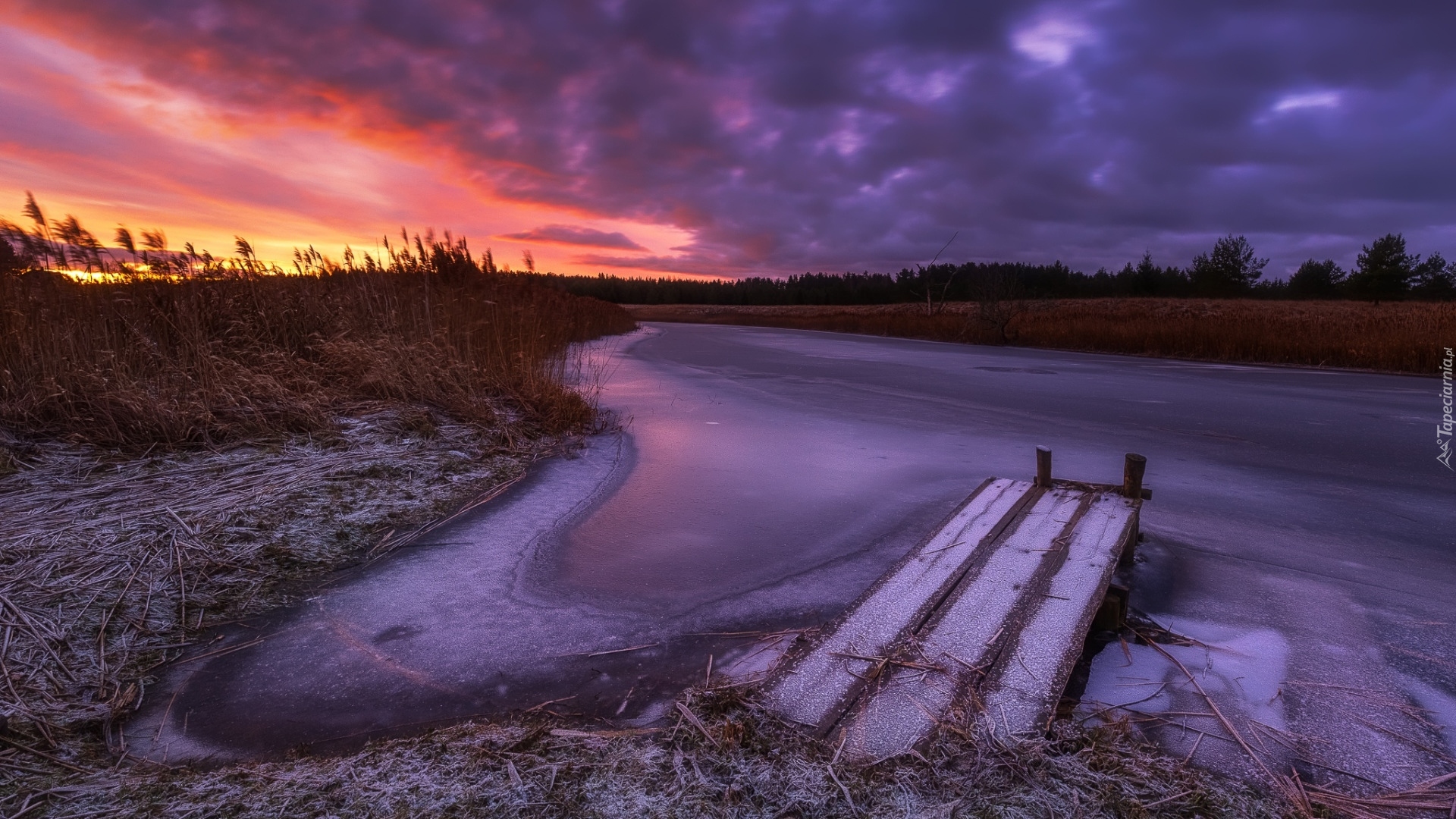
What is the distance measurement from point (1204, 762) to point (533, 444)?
4382 mm

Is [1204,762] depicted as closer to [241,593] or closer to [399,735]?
[399,735]

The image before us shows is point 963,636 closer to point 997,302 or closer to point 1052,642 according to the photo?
point 1052,642

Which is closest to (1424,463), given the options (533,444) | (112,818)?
(533,444)

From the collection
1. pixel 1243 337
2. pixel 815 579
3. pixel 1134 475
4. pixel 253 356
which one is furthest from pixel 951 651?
pixel 1243 337

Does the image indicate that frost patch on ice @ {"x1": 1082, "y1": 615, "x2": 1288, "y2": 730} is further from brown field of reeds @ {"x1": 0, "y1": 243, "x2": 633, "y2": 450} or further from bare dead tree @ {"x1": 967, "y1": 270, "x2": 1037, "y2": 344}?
bare dead tree @ {"x1": 967, "y1": 270, "x2": 1037, "y2": 344}

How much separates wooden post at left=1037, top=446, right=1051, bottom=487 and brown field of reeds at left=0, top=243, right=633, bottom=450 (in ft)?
12.0

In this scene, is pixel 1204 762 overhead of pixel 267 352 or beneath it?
beneath

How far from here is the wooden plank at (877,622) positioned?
1705 mm

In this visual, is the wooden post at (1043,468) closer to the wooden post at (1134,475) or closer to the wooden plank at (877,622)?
the wooden post at (1134,475)

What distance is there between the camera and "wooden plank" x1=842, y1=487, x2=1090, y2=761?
1594mm

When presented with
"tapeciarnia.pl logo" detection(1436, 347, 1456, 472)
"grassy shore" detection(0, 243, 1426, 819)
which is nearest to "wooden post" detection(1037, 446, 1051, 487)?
"grassy shore" detection(0, 243, 1426, 819)

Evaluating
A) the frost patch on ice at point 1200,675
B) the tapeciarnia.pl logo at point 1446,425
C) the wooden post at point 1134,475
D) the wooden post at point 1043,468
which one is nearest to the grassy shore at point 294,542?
the frost patch on ice at point 1200,675

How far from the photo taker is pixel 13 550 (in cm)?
255

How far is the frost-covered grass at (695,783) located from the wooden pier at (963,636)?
0.26 ft
